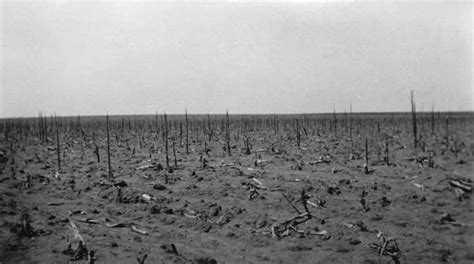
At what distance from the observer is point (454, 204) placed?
838cm

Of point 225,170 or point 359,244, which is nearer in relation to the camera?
→ point 359,244

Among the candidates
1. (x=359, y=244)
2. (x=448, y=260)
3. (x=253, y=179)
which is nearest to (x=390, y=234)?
(x=359, y=244)

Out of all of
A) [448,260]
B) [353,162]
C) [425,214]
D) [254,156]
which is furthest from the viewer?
[254,156]

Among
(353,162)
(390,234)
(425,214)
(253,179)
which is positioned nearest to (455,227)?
(425,214)

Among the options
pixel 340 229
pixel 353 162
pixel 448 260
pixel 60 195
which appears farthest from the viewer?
pixel 353 162

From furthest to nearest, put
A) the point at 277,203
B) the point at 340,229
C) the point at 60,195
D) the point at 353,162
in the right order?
the point at 353,162
the point at 60,195
the point at 277,203
the point at 340,229

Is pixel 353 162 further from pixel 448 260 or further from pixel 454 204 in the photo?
pixel 448 260

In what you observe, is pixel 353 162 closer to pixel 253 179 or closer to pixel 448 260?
pixel 253 179

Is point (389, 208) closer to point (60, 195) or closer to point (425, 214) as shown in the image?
point (425, 214)

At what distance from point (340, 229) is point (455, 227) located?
2.22 metres

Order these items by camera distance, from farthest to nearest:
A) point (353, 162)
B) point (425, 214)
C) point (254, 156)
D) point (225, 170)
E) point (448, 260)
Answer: point (254, 156) → point (353, 162) → point (225, 170) → point (425, 214) → point (448, 260)

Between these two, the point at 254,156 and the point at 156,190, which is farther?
the point at 254,156

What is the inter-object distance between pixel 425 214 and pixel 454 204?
3.52 ft

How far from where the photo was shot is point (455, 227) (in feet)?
23.2
